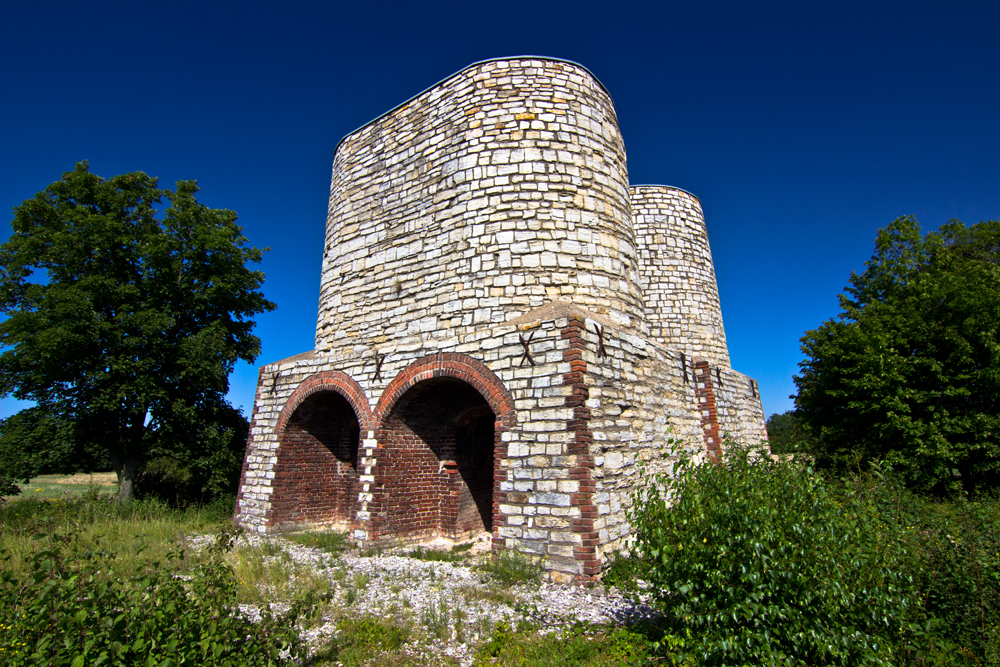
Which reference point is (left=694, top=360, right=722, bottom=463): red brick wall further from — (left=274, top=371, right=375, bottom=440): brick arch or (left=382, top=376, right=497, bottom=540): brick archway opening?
(left=274, top=371, right=375, bottom=440): brick arch

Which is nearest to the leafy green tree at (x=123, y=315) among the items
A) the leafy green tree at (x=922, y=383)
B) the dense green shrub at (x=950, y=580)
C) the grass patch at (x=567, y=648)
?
the grass patch at (x=567, y=648)

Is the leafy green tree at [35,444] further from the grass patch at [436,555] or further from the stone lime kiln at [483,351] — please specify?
the grass patch at [436,555]

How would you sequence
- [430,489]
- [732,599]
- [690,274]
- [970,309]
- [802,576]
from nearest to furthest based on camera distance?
1. [802,576]
2. [732,599]
3. [430,489]
4. [970,309]
5. [690,274]

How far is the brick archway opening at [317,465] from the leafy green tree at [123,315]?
4704 millimetres

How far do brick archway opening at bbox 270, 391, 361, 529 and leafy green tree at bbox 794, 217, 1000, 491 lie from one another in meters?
10.5

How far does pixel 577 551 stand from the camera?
18.2ft

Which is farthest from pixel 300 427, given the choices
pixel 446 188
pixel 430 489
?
pixel 446 188

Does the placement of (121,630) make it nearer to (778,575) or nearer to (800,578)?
(778,575)

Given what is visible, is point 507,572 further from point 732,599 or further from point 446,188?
point 446,188

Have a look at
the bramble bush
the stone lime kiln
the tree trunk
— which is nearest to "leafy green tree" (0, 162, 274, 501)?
the tree trunk

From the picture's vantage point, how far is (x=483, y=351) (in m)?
7.05

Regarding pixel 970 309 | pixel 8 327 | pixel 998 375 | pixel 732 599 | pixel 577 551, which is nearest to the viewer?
pixel 732 599

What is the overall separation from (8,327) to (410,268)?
10.8 m

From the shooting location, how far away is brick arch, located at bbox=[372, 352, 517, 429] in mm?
6598
